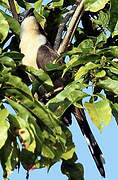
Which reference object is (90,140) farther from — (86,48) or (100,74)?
(100,74)

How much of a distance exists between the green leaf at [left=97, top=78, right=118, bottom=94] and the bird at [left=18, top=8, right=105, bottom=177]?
1333mm

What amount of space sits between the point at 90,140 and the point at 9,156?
6.23 feet

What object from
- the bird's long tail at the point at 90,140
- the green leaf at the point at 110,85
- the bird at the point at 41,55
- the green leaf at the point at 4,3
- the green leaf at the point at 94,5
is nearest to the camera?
the green leaf at the point at 110,85

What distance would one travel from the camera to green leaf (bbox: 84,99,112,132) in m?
2.10

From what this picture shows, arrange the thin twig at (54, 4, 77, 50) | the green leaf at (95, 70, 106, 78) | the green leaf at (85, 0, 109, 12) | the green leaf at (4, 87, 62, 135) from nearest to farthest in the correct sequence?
the green leaf at (4, 87, 62, 135) < the green leaf at (95, 70, 106, 78) < the green leaf at (85, 0, 109, 12) < the thin twig at (54, 4, 77, 50)

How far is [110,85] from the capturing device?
7.72 ft

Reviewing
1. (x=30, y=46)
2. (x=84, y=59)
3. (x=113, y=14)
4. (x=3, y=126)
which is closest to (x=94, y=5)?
(x=113, y=14)

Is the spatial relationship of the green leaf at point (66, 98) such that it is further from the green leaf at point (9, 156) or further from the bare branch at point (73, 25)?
the bare branch at point (73, 25)

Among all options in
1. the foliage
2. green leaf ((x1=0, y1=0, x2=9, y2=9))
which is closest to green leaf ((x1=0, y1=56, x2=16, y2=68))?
the foliage

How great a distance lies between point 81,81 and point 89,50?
0.26 meters

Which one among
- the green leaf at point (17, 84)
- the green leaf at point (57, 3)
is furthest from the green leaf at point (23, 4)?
the green leaf at point (17, 84)

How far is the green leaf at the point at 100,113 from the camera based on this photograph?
2.10 metres

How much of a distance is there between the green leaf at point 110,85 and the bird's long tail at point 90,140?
1350mm

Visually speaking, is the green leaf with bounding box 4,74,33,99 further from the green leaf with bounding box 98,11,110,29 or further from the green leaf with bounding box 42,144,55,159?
the green leaf with bounding box 98,11,110,29
